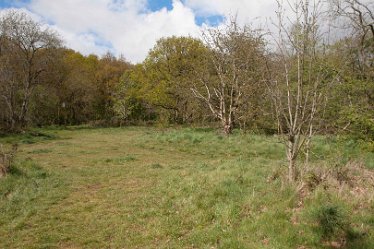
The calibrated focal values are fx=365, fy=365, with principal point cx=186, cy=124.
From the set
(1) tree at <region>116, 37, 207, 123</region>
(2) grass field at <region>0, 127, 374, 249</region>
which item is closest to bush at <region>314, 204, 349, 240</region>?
(2) grass field at <region>0, 127, 374, 249</region>

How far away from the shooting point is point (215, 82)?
88.9 feet

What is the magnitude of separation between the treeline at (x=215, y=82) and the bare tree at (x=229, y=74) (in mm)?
74

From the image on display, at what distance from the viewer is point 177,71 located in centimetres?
3497

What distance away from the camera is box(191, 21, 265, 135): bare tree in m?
23.5

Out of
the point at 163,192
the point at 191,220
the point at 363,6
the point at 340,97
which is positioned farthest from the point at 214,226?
the point at 363,6

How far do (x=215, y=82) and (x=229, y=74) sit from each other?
1522mm

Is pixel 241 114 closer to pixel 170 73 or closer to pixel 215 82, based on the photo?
pixel 215 82

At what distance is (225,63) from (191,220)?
19731 millimetres

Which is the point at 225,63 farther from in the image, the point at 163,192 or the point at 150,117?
the point at 150,117

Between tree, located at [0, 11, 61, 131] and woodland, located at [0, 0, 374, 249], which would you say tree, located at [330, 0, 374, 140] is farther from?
tree, located at [0, 11, 61, 131]

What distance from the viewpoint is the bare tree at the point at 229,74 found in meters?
23.5

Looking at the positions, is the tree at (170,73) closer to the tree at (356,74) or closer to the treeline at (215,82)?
the treeline at (215,82)

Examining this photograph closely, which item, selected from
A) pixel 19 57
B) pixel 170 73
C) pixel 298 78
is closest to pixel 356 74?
pixel 298 78

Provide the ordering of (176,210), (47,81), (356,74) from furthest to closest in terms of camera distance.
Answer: (47,81)
(356,74)
(176,210)
